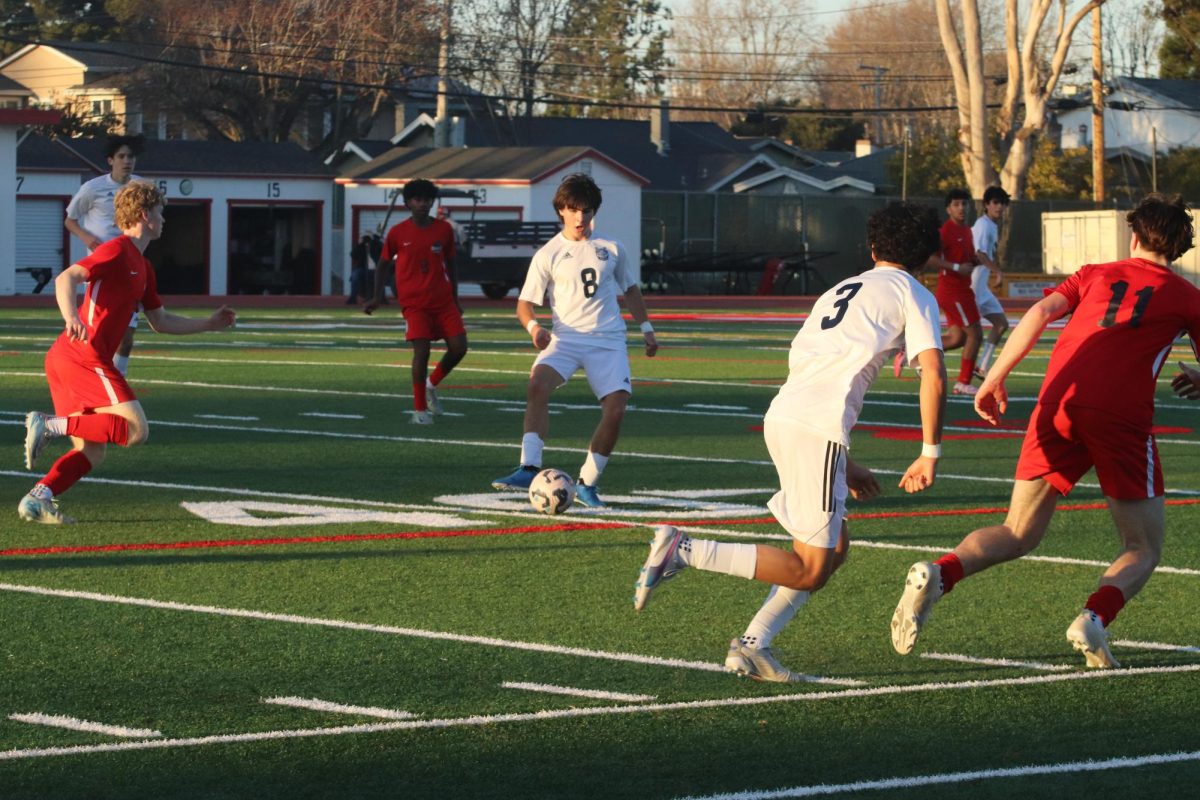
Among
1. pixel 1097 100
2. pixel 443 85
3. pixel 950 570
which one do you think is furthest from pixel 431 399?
pixel 443 85

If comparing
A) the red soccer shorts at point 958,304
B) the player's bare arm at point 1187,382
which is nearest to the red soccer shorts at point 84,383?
the player's bare arm at point 1187,382

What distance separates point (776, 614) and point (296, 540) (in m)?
3.79

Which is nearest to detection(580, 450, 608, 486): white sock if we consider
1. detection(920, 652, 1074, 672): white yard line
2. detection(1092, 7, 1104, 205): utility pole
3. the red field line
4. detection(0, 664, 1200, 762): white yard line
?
the red field line

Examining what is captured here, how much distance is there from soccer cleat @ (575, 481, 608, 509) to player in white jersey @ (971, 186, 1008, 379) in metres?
8.59

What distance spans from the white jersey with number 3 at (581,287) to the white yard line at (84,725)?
582cm

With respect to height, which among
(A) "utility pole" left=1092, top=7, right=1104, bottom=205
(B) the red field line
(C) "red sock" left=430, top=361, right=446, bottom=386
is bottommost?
(B) the red field line

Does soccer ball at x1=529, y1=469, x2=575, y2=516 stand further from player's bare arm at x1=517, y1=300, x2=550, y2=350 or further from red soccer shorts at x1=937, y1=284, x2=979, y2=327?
red soccer shorts at x1=937, y1=284, x2=979, y2=327

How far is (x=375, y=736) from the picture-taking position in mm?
6098

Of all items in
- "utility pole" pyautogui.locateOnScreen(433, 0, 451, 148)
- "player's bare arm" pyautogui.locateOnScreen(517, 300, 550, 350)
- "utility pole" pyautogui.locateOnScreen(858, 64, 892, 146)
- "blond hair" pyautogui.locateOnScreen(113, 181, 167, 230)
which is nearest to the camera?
"blond hair" pyautogui.locateOnScreen(113, 181, 167, 230)

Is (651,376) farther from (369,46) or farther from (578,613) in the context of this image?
(369,46)

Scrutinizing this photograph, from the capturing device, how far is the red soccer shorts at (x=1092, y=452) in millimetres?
7137

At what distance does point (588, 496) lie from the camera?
37.4ft

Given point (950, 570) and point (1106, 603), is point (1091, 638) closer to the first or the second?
point (1106, 603)

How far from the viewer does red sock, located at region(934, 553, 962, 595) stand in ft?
23.2
